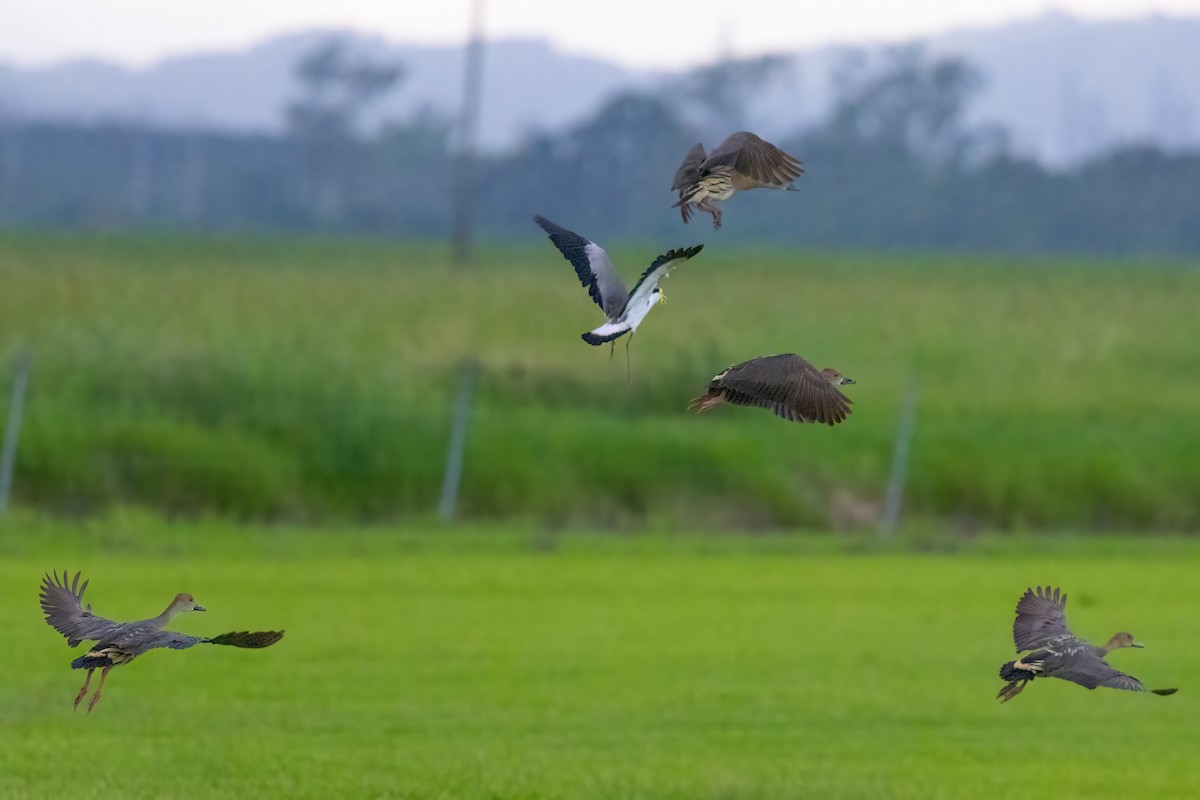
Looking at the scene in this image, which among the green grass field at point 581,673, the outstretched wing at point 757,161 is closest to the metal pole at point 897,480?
the green grass field at point 581,673

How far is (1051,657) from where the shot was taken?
7.42 metres

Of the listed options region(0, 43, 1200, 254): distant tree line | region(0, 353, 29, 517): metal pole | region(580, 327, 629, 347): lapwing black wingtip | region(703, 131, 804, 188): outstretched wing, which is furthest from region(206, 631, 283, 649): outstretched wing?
region(0, 43, 1200, 254): distant tree line

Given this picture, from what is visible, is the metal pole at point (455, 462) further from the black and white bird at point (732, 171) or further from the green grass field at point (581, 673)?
the black and white bird at point (732, 171)

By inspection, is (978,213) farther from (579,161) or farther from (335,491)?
(335,491)

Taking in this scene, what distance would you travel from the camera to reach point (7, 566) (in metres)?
22.8

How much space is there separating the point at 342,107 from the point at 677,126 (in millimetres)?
31903

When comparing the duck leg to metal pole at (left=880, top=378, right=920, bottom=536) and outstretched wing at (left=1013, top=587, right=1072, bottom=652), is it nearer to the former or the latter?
outstretched wing at (left=1013, top=587, right=1072, bottom=652)

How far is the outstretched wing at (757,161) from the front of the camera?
23.5 feet

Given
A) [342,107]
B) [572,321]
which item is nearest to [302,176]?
[342,107]

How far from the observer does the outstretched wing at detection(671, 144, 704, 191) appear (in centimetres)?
707

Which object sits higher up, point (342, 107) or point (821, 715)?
point (342, 107)

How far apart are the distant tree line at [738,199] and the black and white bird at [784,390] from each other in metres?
64.5

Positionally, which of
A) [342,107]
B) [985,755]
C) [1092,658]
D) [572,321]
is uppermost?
[342,107]

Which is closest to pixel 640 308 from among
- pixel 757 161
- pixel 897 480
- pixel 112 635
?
pixel 757 161
